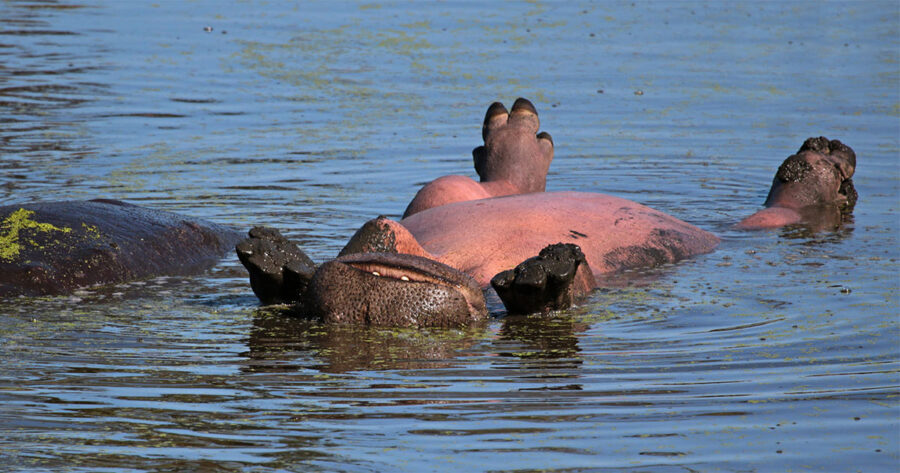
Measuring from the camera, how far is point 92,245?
266 inches

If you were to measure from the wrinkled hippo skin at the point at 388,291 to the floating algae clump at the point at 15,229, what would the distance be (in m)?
1.36

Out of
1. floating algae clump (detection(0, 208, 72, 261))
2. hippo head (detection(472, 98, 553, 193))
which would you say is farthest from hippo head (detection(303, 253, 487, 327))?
hippo head (detection(472, 98, 553, 193))

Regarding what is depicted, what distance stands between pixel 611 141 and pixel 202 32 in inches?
301

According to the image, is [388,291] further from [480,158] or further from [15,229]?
[480,158]

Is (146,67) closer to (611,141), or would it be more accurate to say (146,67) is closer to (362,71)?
→ (362,71)

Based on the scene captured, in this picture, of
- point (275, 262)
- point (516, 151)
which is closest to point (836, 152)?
point (516, 151)

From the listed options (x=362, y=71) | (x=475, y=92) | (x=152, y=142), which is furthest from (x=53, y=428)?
(x=362, y=71)

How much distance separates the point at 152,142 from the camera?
11.7 metres

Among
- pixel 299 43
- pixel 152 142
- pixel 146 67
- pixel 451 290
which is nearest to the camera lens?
pixel 451 290

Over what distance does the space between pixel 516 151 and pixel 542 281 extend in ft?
8.39

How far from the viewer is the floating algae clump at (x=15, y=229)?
21.0 ft

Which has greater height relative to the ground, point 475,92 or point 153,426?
point 475,92

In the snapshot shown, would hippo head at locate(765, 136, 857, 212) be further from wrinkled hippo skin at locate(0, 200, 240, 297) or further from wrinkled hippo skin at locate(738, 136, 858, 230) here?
wrinkled hippo skin at locate(0, 200, 240, 297)

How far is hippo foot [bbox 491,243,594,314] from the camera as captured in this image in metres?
5.79
